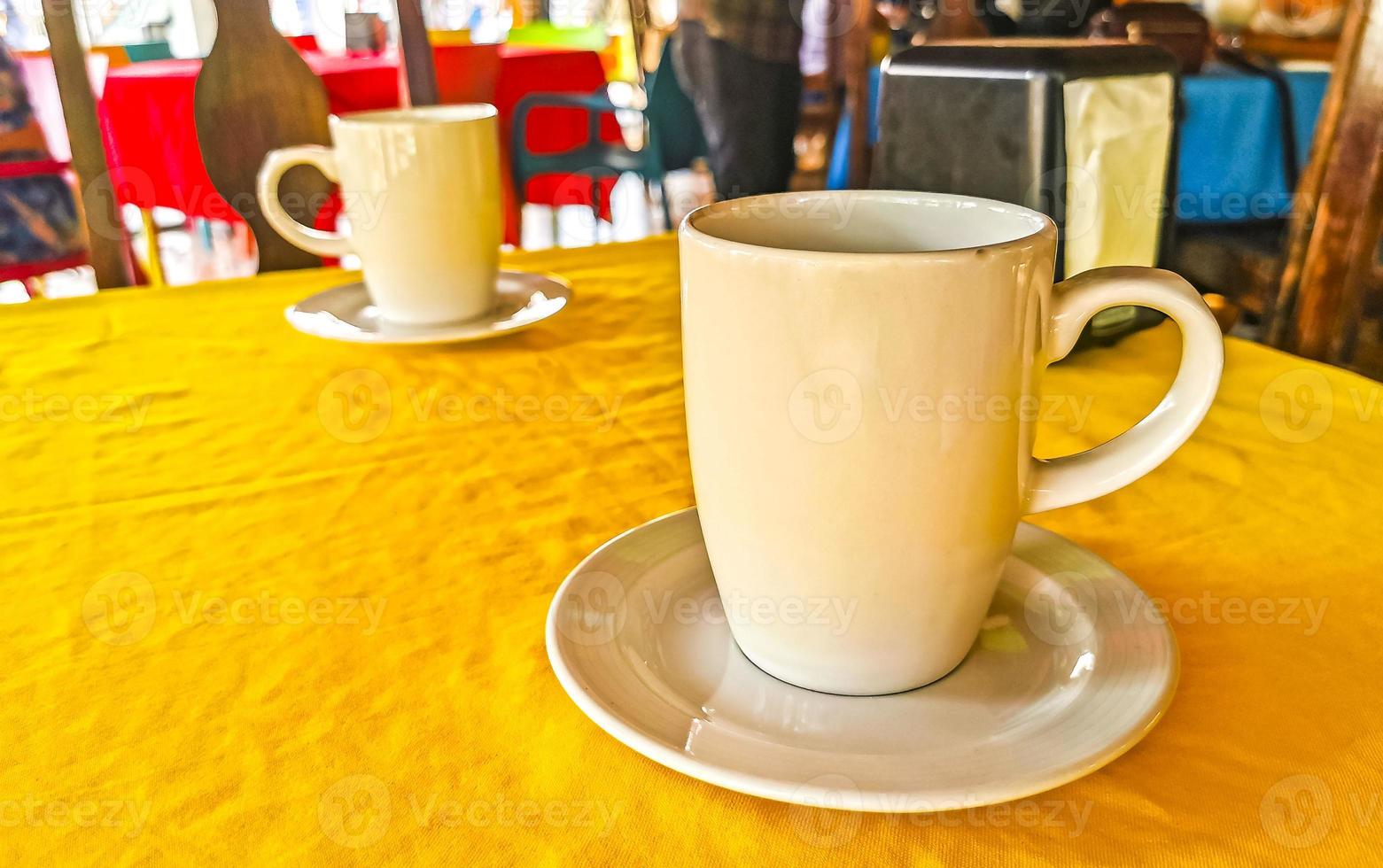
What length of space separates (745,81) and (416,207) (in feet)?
4.96

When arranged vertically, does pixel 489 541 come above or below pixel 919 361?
below

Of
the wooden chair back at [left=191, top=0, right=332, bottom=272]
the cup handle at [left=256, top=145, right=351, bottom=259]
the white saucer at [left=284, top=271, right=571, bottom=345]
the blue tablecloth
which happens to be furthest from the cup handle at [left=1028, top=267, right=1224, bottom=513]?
the blue tablecloth

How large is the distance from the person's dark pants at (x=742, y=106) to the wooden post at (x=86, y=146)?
1.27 meters

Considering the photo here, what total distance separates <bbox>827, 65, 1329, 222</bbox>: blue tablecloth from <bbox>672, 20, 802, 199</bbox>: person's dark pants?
29.6 inches

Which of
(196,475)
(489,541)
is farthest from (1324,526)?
(196,475)

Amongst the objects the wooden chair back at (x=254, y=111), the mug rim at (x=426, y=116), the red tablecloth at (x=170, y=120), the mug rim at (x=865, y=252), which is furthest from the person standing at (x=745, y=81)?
the mug rim at (x=865, y=252)

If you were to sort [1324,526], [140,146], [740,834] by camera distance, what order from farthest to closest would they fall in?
[140,146]
[1324,526]
[740,834]

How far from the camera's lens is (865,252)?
0.96 ft

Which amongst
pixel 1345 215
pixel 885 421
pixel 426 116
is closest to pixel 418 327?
pixel 426 116

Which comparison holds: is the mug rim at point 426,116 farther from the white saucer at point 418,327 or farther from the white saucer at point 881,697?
the white saucer at point 881,697

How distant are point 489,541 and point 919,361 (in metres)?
0.21

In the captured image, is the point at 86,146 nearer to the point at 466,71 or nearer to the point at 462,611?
the point at 462,611

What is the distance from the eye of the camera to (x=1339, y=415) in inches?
19.7

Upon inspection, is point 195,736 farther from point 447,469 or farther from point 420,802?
point 447,469
